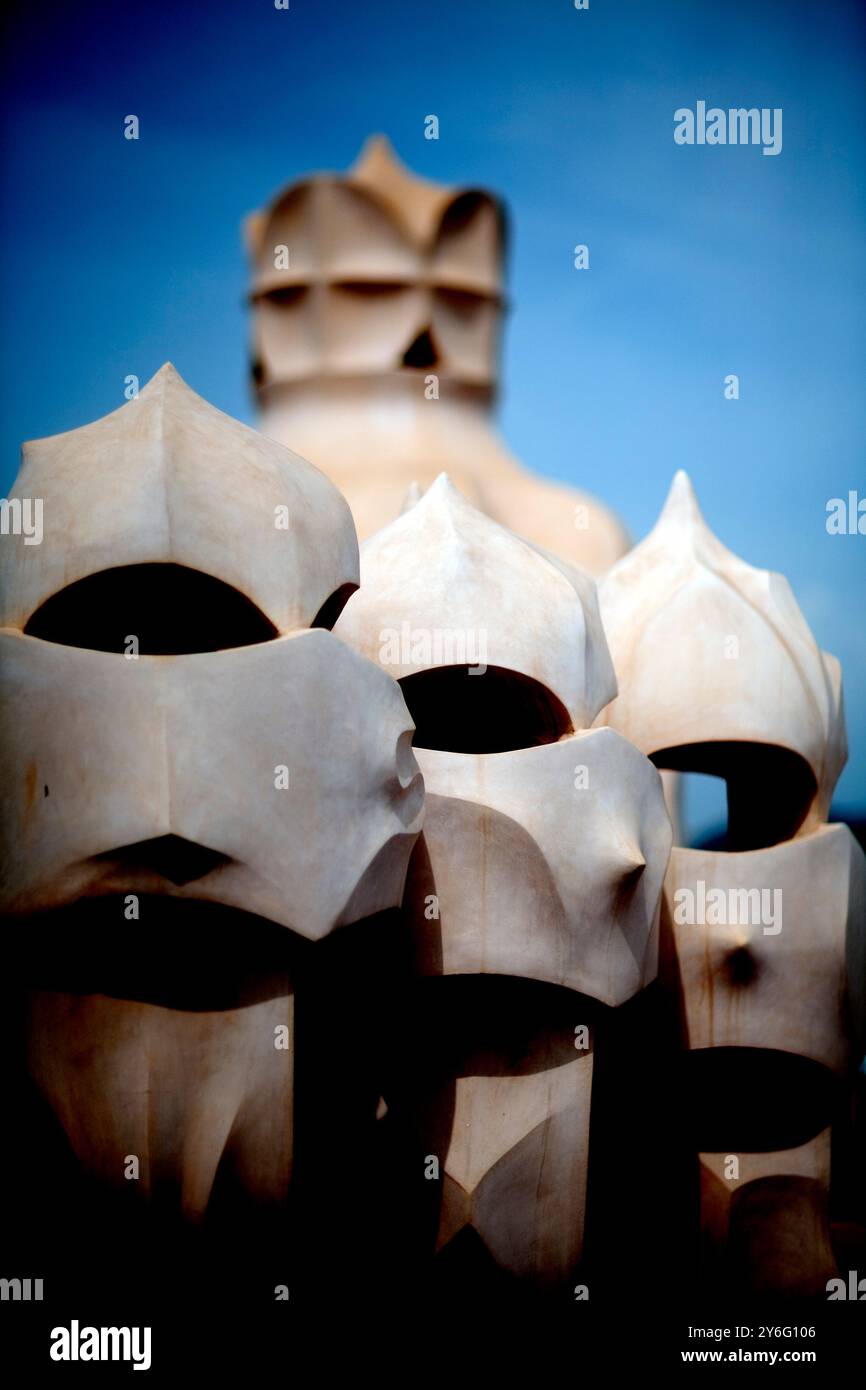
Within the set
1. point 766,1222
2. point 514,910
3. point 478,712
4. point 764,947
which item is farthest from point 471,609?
point 766,1222

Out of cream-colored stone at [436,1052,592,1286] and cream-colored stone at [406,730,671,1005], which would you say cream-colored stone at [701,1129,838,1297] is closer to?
cream-colored stone at [436,1052,592,1286]

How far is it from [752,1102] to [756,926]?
1.09 metres

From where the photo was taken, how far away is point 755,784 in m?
10.8

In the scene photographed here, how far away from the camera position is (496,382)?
16.2 metres

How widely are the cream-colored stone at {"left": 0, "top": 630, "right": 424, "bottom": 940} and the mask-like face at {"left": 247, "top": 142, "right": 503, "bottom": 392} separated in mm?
9132

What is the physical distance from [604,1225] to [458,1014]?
2.33 meters

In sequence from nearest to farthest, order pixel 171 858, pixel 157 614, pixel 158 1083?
pixel 171 858, pixel 158 1083, pixel 157 614

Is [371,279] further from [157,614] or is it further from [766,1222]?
[766,1222]

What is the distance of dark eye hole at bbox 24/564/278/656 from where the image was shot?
7.45 m

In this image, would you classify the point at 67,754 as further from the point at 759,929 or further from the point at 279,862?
the point at 759,929

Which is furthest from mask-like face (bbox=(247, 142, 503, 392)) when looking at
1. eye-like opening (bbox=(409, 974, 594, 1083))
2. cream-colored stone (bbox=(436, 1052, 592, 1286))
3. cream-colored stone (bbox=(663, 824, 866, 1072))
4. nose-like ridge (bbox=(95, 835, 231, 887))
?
nose-like ridge (bbox=(95, 835, 231, 887))

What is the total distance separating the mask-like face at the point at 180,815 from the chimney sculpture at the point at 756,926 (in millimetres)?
2790

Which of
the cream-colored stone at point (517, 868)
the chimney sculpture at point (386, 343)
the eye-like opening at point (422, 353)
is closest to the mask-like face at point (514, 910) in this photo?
the cream-colored stone at point (517, 868)

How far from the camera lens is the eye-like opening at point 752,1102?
32.3 ft
